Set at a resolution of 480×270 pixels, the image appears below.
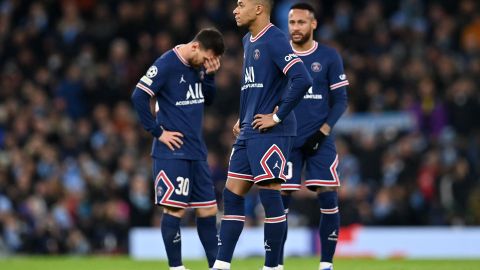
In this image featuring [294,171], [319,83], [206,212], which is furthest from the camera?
[319,83]

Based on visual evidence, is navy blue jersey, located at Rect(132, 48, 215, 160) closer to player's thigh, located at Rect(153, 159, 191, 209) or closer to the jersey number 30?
player's thigh, located at Rect(153, 159, 191, 209)

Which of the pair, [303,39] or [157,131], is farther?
[303,39]

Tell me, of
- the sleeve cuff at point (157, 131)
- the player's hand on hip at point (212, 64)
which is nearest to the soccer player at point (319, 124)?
the player's hand on hip at point (212, 64)

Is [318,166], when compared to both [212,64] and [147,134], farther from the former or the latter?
[147,134]

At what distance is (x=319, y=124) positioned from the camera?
38.7ft

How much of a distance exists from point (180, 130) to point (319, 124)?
159 centimetres

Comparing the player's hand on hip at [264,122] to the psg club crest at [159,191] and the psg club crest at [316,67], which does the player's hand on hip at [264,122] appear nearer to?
the psg club crest at [159,191]

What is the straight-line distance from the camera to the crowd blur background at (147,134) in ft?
66.0

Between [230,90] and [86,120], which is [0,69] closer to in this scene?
[86,120]

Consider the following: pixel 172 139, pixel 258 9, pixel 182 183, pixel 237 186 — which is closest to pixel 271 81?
pixel 258 9

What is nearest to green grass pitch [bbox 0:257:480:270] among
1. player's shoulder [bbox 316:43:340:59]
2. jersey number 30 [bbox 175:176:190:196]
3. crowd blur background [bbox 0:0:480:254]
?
crowd blur background [bbox 0:0:480:254]

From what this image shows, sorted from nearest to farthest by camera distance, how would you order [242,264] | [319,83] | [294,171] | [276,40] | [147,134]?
[276,40], [294,171], [319,83], [242,264], [147,134]

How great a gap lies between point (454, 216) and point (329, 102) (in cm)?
809

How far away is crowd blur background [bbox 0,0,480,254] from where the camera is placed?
20.1 m
